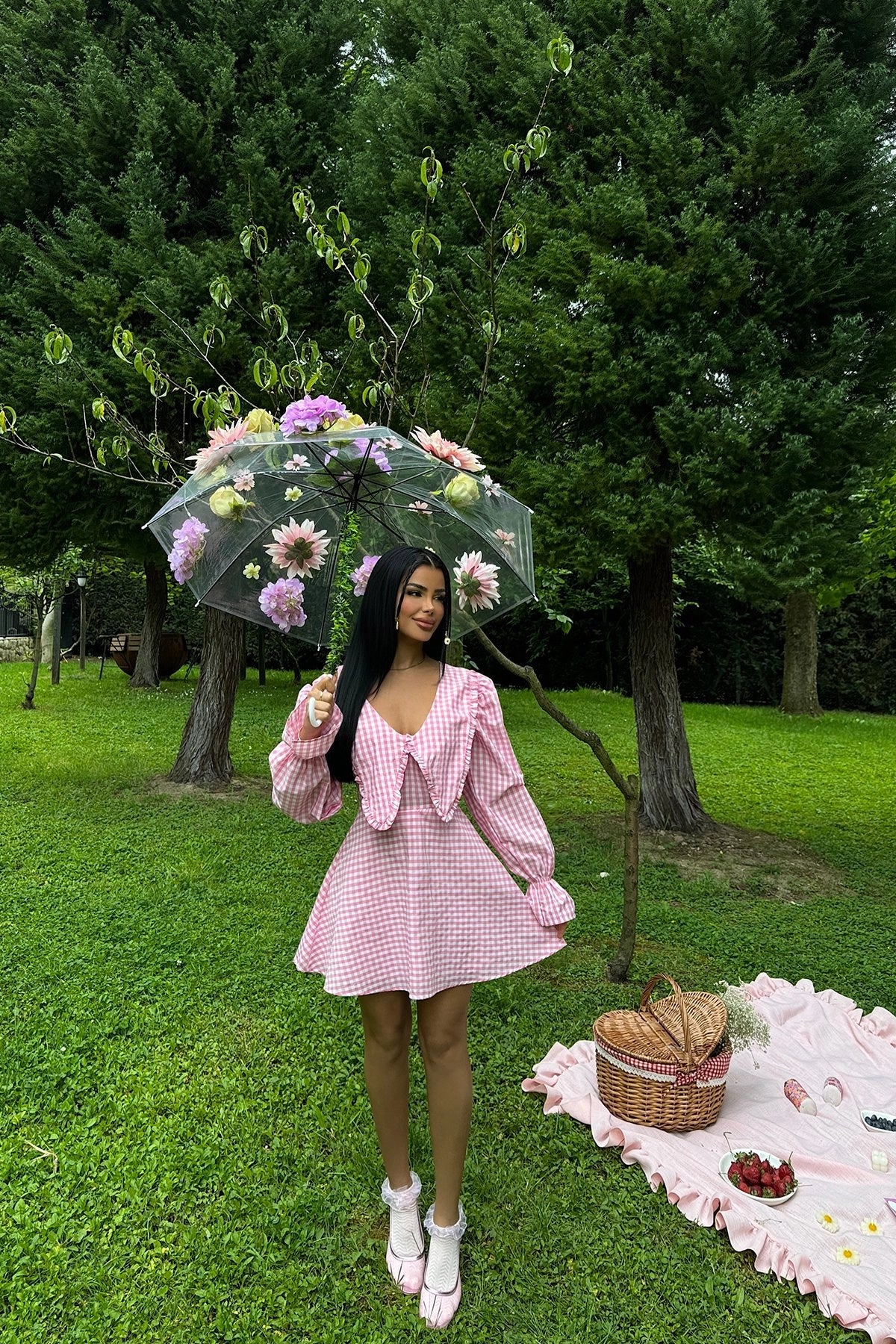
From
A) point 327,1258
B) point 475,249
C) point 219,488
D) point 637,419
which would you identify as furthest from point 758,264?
point 327,1258

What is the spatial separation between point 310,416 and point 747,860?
4.77 metres

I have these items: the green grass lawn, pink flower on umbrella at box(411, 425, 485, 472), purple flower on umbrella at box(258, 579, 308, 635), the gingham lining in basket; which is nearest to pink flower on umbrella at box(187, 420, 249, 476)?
purple flower on umbrella at box(258, 579, 308, 635)

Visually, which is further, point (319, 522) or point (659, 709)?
point (659, 709)

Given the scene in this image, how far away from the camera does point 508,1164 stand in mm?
2672

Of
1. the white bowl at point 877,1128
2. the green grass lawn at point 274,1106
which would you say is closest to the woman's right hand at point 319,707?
the green grass lawn at point 274,1106

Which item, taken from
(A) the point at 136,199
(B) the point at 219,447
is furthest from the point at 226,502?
(A) the point at 136,199

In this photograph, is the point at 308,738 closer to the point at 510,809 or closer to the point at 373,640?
the point at 373,640

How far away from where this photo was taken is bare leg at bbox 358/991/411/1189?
214 centimetres

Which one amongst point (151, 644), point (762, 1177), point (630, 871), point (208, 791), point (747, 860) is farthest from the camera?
point (151, 644)

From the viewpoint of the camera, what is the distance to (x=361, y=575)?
7.86 feet

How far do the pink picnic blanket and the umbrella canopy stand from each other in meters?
1.70

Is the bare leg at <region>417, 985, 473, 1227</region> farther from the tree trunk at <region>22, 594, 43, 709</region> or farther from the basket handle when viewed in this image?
the tree trunk at <region>22, 594, 43, 709</region>

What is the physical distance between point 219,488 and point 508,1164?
2.18 m

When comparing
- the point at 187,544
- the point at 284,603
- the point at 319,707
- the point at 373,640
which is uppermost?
the point at 187,544
